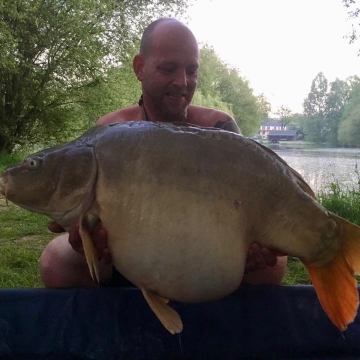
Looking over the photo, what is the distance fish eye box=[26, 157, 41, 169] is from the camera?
1.06 meters

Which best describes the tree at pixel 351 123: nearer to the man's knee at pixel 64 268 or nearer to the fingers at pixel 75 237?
the man's knee at pixel 64 268

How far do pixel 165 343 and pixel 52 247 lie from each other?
46cm

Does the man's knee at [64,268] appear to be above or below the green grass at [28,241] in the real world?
above

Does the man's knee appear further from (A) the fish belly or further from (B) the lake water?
(B) the lake water

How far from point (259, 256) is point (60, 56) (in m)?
8.37

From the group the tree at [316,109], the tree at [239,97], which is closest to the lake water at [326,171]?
the tree at [316,109]

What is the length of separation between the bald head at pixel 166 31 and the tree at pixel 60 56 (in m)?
6.64

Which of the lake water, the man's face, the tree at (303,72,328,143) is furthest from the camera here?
the tree at (303,72,328,143)

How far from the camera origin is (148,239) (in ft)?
3.39

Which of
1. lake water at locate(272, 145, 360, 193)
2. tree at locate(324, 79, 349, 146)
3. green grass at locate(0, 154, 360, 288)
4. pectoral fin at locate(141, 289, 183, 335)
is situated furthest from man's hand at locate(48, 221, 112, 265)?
tree at locate(324, 79, 349, 146)

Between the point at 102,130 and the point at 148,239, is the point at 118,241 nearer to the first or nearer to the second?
the point at 148,239

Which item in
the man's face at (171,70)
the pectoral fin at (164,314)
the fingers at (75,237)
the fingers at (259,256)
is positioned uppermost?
the man's face at (171,70)

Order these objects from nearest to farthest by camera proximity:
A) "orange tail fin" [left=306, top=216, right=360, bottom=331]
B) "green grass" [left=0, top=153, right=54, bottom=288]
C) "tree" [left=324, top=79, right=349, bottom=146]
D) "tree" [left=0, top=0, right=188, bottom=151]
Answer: "orange tail fin" [left=306, top=216, right=360, bottom=331] → "green grass" [left=0, top=153, right=54, bottom=288] → "tree" [left=0, top=0, right=188, bottom=151] → "tree" [left=324, top=79, right=349, bottom=146]

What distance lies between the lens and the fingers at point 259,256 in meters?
1.14
